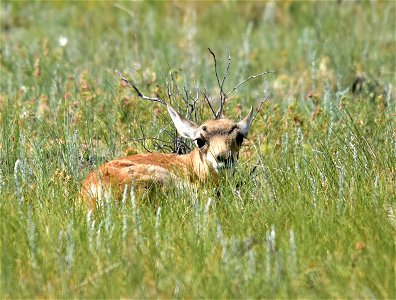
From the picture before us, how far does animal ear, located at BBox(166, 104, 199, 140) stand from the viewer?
21.8 feet

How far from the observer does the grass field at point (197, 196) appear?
4.51 meters

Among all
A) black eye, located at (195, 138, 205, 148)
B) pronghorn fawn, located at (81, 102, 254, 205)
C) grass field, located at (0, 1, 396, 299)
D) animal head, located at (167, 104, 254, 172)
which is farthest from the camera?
black eye, located at (195, 138, 205, 148)

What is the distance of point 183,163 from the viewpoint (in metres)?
6.72

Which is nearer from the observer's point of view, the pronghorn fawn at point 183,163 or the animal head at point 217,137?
the pronghorn fawn at point 183,163

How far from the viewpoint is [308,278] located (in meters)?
4.62

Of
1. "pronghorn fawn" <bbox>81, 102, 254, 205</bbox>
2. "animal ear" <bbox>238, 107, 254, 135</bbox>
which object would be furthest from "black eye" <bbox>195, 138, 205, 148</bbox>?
"animal ear" <bbox>238, 107, 254, 135</bbox>

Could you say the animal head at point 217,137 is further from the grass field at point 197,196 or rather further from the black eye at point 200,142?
the grass field at point 197,196

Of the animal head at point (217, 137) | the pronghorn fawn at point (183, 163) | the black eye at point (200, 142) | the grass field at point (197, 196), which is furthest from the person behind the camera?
the black eye at point (200, 142)

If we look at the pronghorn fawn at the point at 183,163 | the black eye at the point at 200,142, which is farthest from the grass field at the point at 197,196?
the black eye at the point at 200,142

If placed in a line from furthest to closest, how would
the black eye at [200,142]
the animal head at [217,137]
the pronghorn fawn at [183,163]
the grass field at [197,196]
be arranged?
the black eye at [200,142] → the animal head at [217,137] → the pronghorn fawn at [183,163] → the grass field at [197,196]

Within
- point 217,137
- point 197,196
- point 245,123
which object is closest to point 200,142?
point 217,137

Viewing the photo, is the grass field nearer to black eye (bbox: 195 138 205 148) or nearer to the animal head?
the animal head

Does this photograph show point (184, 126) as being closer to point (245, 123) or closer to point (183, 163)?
point (183, 163)

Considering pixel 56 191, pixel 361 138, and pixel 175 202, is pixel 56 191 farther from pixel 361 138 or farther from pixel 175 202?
pixel 361 138
